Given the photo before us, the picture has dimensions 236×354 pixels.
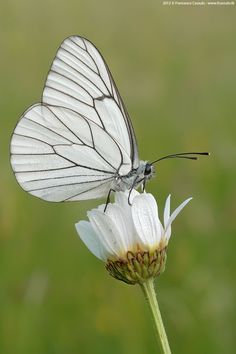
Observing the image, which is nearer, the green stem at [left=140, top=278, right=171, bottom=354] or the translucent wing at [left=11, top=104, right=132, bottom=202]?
the green stem at [left=140, top=278, right=171, bottom=354]

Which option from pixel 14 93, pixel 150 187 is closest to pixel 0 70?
pixel 14 93

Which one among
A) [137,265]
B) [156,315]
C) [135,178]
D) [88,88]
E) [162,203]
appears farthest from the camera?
[162,203]

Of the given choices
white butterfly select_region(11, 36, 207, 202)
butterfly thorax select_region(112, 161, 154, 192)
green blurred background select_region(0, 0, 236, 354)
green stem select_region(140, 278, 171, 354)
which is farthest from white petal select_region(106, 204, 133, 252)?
green blurred background select_region(0, 0, 236, 354)

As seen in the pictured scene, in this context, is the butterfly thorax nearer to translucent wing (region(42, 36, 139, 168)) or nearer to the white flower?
translucent wing (region(42, 36, 139, 168))

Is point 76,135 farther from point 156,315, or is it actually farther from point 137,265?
point 156,315

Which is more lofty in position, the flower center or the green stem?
the flower center

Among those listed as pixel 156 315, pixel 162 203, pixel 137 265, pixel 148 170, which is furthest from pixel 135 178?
pixel 162 203
